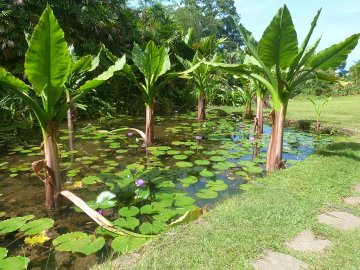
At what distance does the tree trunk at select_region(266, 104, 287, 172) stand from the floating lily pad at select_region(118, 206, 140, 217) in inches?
67.8

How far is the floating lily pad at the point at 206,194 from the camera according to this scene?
115 inches

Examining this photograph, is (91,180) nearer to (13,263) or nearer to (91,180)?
(91,180)

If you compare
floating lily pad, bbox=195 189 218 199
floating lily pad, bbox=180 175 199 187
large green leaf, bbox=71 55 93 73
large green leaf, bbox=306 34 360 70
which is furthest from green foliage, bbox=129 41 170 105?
floating lily pad, bbox=195 189 218 199

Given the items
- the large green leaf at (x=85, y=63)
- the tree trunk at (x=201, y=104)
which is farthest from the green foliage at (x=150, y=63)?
the tree trunk at (x=201, y=104)

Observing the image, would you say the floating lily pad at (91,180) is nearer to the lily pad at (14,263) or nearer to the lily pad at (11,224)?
the lily pad at (11,224)

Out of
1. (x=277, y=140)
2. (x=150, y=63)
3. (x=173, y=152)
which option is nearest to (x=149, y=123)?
(x=173, y=152)

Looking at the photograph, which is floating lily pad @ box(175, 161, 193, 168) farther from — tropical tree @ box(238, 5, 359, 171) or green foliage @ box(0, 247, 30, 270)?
green foliage @ box(0, 247, 30, 270)

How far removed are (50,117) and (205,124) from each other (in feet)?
16.1

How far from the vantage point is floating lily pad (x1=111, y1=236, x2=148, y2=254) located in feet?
6.42

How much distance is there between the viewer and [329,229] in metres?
1.99

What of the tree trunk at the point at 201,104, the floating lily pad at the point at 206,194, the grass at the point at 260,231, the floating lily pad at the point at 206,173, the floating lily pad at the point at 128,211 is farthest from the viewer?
the tree trunk at the point at 201,104

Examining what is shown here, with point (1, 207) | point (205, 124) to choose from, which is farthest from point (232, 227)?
point (205, 124)

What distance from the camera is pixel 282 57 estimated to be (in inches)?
128

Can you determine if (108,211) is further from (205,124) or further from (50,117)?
(205,124)
